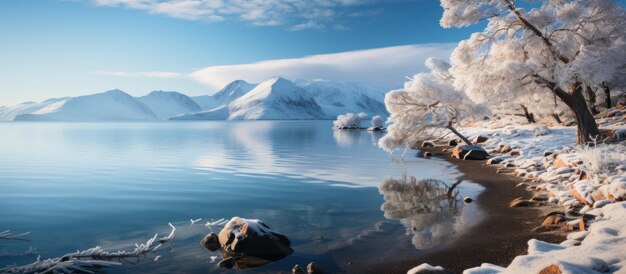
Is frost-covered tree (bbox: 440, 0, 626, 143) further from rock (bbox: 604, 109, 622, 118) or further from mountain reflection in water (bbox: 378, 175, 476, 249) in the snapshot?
rock (bbox: 604, 109, 622, 118)

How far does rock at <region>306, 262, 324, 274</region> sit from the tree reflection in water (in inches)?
123

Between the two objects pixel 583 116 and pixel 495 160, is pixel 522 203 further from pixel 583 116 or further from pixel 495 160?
pixel 495 160

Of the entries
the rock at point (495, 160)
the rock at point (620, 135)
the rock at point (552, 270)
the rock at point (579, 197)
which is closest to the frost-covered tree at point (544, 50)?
the rock at point (620, 135)

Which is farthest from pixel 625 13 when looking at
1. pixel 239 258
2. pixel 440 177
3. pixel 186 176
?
pixel 186 176

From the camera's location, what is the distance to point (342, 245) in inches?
445

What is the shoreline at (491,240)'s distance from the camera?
9.46m

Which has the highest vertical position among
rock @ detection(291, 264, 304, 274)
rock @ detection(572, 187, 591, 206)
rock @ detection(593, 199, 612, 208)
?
rock @ detection(593, 199, 612, 208)

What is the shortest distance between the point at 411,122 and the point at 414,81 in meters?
3.29

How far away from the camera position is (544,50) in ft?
71.5

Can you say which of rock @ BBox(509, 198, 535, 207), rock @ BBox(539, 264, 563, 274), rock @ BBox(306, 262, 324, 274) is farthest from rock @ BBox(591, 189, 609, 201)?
rock @ BBox(306, 262, 324, 274)

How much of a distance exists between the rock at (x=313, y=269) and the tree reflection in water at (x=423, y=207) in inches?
123

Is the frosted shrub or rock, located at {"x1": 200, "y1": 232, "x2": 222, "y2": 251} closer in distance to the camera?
rock, located at {"x1": 200, "y1": 232, "x2": 222, "y2": 251}

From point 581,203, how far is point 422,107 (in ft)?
64.9

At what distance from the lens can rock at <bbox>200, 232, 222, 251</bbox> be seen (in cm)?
1127
